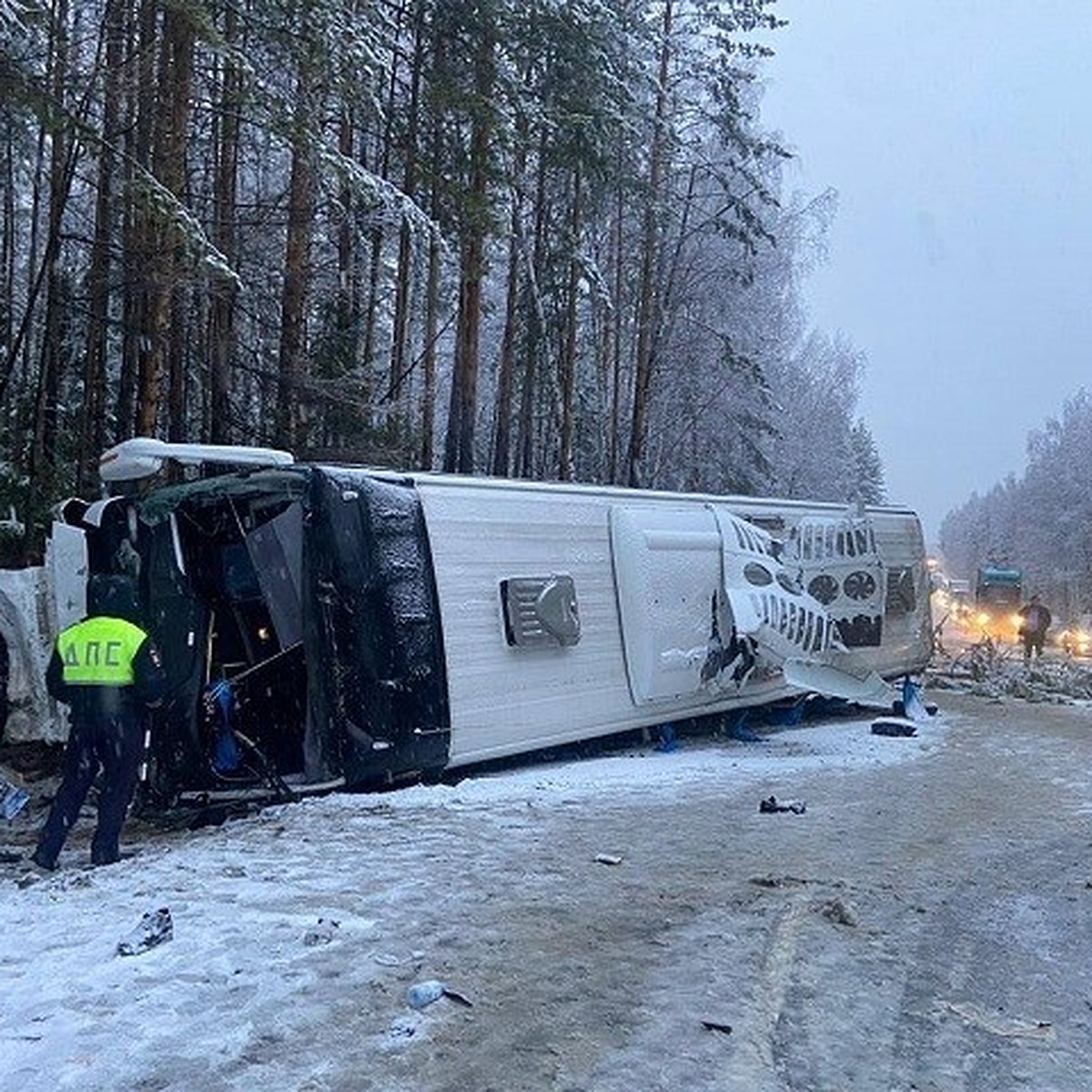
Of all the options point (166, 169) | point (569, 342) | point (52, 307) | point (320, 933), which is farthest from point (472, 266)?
point (320, 933)

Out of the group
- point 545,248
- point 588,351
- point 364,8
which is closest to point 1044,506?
point 588,351

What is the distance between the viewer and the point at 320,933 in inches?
171

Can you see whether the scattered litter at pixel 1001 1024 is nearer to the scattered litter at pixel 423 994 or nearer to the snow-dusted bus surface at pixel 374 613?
Result: the scattered litter at pixel 423 994

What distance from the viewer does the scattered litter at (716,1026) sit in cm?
364

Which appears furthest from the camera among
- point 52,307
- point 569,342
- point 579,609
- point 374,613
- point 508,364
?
point 569,342

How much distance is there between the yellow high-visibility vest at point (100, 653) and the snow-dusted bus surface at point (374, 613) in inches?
46.9

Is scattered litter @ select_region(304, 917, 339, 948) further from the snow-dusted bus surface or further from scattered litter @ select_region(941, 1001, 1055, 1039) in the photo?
the snow-dusted bus surface

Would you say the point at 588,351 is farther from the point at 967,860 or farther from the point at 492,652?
the point at 967,860

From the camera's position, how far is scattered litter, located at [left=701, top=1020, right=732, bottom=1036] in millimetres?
3645

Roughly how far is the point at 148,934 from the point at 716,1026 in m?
1.98

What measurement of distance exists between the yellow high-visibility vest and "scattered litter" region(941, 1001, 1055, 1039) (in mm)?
4141

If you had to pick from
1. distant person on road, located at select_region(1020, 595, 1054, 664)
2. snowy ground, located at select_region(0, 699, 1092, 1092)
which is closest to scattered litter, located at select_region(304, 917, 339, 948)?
snowy ground, located at select_region(0, 699, 1092, 1092)

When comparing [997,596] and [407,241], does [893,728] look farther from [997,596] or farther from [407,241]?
[997,596]

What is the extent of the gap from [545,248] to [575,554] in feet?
47.1
